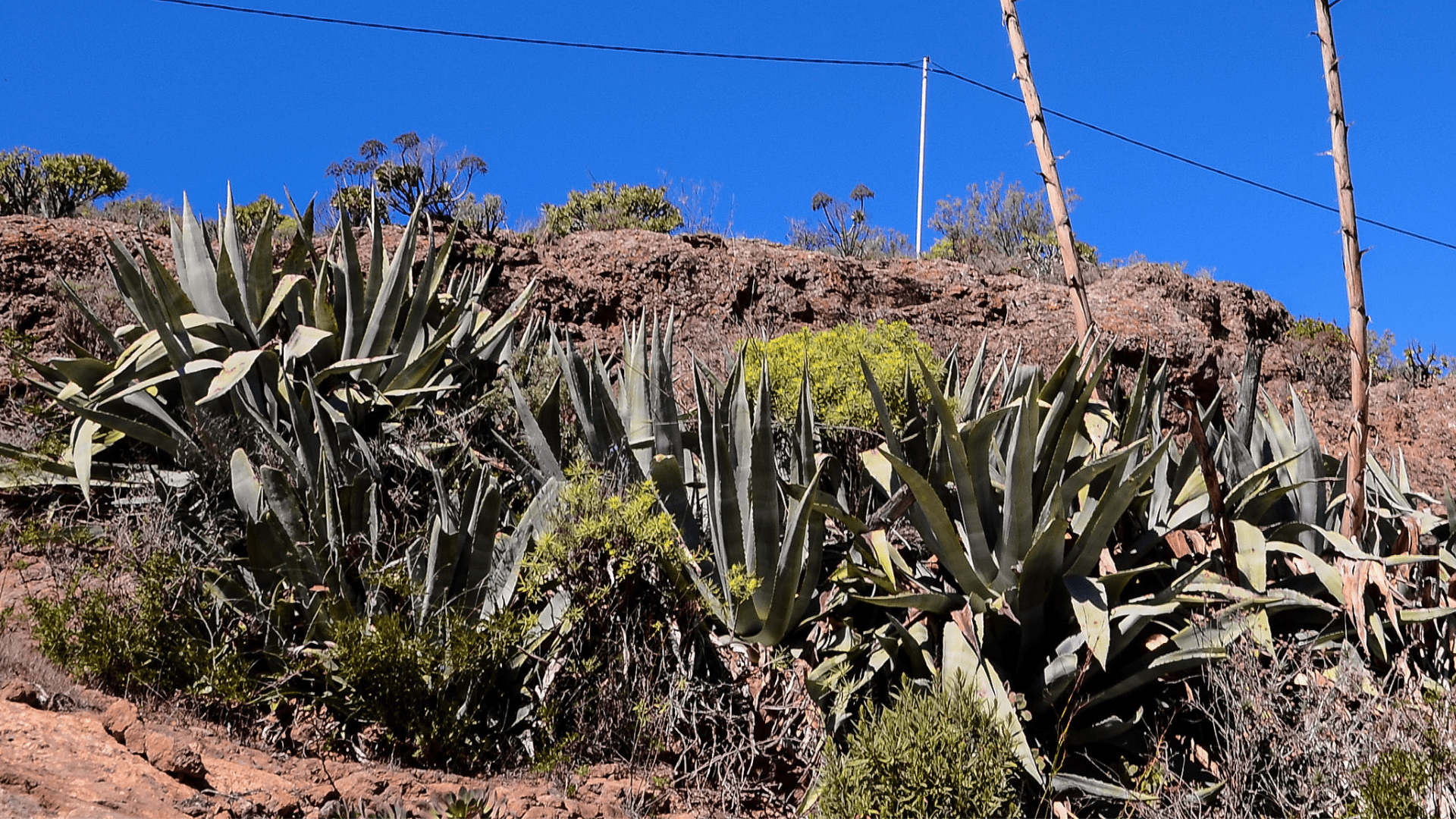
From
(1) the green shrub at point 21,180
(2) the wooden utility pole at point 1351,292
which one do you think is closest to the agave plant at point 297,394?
(2) the wooden utility pole at point 1351,292

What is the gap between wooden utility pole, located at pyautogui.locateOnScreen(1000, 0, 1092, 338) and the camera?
5.21 meters

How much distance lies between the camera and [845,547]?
4805 mm

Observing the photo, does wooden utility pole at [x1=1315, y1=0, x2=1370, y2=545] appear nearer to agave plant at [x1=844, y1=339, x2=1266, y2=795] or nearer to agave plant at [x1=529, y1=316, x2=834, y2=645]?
agave plant at [x1=844, y1=339, x2=1266, y2=795]

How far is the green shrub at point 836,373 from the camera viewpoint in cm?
593

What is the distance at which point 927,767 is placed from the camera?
11.9ft

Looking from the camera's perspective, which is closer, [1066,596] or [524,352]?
[1066,596]

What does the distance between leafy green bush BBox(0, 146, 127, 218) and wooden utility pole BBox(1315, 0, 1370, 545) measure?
1186cm

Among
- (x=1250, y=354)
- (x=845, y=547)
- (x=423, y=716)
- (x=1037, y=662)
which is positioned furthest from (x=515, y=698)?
(x=1250, y=354)

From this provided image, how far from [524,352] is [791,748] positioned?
319 cm

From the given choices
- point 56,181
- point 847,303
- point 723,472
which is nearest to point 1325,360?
point 847,303

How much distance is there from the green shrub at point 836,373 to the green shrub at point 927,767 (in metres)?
2.19

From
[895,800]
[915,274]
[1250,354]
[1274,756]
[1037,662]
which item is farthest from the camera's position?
[915,274]

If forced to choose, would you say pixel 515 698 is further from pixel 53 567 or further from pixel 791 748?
pixel 53 567

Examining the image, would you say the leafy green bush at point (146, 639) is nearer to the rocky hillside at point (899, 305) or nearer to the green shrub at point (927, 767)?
the green shrub at point (927, 767)
